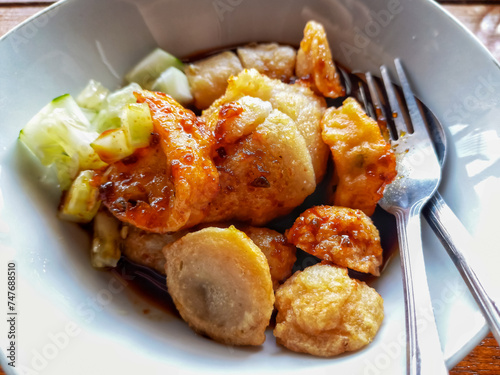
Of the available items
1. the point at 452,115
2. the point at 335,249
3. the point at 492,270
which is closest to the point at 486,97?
the point at 452,115

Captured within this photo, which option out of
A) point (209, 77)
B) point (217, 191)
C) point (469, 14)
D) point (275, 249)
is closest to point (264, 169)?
point (217, 191)

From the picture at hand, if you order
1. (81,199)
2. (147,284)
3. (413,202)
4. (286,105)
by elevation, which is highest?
(286,105)

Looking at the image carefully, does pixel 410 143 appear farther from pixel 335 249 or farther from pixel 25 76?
pixel 25 76

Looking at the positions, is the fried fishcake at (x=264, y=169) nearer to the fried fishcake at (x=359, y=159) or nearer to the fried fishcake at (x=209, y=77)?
the fried fishcake at (x=359, y=159)

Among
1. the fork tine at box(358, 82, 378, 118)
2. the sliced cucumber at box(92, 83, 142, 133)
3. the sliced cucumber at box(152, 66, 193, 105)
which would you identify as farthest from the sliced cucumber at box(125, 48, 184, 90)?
the fork tine at box(358, 82, 378, 118)

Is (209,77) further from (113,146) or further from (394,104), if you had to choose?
(394,104)

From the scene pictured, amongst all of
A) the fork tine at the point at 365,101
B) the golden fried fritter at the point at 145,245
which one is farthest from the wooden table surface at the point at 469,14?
the golden fried fritter at the point at 145,245
